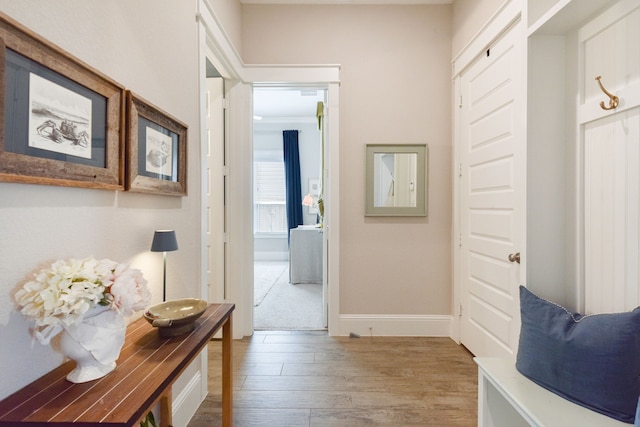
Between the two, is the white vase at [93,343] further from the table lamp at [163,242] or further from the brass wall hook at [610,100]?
the brass wall hook at [610,100]

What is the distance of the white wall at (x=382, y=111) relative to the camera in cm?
282

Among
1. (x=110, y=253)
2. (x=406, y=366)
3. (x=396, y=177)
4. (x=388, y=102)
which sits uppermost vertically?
(x=388, y=102)

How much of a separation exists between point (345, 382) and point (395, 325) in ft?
3.03

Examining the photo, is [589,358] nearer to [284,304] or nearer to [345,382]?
[345,382]

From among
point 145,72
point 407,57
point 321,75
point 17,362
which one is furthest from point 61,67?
point 407,57

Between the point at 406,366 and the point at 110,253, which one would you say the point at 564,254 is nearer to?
the point at 406,366

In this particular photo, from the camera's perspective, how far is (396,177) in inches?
113

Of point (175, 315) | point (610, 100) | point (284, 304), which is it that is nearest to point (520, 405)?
point (610, 100)

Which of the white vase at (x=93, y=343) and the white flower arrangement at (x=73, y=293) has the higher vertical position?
the white flower arrangement at (x=73, y=293)

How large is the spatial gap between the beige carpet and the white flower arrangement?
233cm

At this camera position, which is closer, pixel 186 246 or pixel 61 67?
pixel 61 67

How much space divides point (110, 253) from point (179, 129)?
0.79 m

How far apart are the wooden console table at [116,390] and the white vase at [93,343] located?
0.03 metres

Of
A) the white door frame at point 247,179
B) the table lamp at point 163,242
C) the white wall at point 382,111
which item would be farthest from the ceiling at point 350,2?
the table lamp at point 163,242
